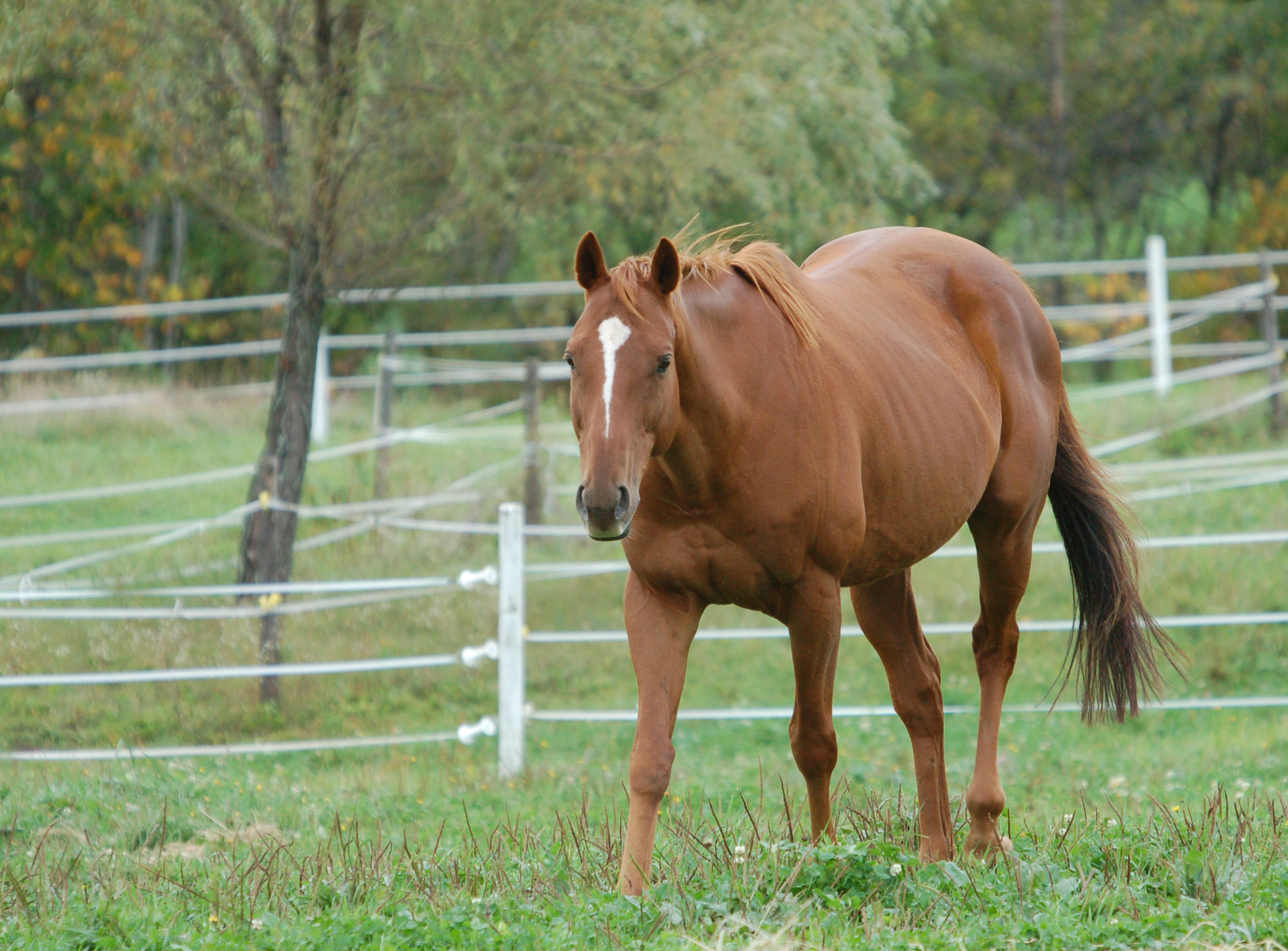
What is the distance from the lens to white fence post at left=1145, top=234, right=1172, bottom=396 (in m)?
13.3

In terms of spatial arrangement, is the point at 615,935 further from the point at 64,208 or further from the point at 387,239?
the point at 64,208

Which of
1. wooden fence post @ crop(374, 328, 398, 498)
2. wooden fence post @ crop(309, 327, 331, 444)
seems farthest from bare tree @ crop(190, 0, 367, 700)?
wooden fence post @ crop(309, 327, 331, 444)

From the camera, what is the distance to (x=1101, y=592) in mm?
5043

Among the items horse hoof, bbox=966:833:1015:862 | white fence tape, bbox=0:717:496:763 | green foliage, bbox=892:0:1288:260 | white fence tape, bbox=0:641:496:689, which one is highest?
green foliage, bbox=892:0:1288:260

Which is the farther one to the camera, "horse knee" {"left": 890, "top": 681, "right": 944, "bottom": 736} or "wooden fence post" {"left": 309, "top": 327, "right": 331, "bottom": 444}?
"wooden fence post" {"left": 309, "top": 327, "right": 331, "bottom": 444}

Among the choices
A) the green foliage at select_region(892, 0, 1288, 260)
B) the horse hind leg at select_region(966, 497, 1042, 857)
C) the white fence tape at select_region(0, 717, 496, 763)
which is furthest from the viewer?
the green foliage at select_region(892, 0, 1288, 260)

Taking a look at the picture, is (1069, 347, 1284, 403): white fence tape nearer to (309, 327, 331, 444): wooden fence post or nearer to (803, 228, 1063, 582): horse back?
(309, 327, 331, 444): wooden fence post

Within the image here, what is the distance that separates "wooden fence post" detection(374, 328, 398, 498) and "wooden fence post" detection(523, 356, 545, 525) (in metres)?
1.38

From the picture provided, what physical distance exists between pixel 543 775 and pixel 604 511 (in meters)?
4.04

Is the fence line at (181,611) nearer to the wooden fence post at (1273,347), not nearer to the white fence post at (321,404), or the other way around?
the white fence post at (321,404)

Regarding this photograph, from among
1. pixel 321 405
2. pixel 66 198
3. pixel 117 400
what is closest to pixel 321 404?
pixel 321 405

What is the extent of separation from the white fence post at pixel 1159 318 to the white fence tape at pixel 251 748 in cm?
898

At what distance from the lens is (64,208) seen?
15750 millimetres

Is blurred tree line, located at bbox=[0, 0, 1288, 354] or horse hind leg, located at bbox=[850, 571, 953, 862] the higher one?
blurred tree line, located at bbox=[0, 0, 1288, 354]
